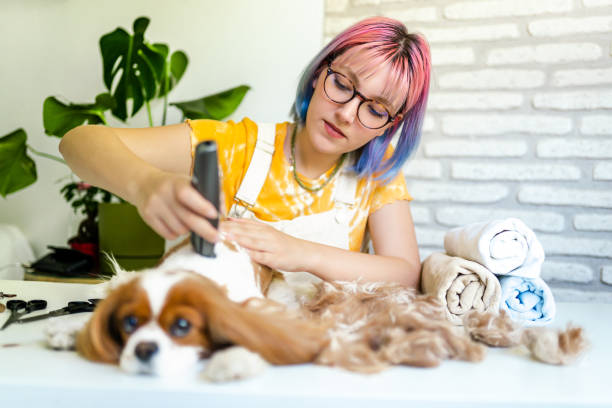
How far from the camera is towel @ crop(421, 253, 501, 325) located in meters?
0.94

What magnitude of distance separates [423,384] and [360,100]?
0.59 metres

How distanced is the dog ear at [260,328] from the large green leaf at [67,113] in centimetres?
120

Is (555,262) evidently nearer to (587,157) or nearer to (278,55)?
(587,157)

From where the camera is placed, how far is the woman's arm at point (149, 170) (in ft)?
2.04

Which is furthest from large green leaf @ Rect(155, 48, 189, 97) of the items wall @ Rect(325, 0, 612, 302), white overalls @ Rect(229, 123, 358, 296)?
white overalls @ Rect(229, 123, 358, 296)

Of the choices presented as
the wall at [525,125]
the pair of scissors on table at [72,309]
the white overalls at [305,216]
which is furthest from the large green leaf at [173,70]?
the pair of scissors on table at [72,309]

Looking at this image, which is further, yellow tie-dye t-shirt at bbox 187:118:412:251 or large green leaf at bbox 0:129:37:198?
large green leaf at bbox 0:129:37:198

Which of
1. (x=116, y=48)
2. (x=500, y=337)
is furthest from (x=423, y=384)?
(x=116, y=48)

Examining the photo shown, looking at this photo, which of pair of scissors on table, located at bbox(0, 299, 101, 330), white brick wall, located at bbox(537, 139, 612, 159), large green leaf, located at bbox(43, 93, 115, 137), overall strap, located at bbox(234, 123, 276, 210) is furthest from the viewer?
white brick wall, located at bbox(537, 139, 612, 159)

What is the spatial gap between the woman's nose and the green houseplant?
840 millimetres

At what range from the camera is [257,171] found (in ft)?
3.74

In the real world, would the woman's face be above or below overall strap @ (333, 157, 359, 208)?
above

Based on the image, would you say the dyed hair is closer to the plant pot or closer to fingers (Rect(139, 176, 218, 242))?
fingers (Rect(139, 176, 218, 242))

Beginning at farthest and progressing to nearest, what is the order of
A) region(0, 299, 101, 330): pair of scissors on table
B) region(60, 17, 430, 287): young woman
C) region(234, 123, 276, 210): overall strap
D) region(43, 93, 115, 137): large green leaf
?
region(43, 93, 115, 137): large green leaf
region(234, 123, 276, 210): overall strap
region(60, 17, 430, 287): young woman
region(0, 299, 101, 330): pair of scissors on table
